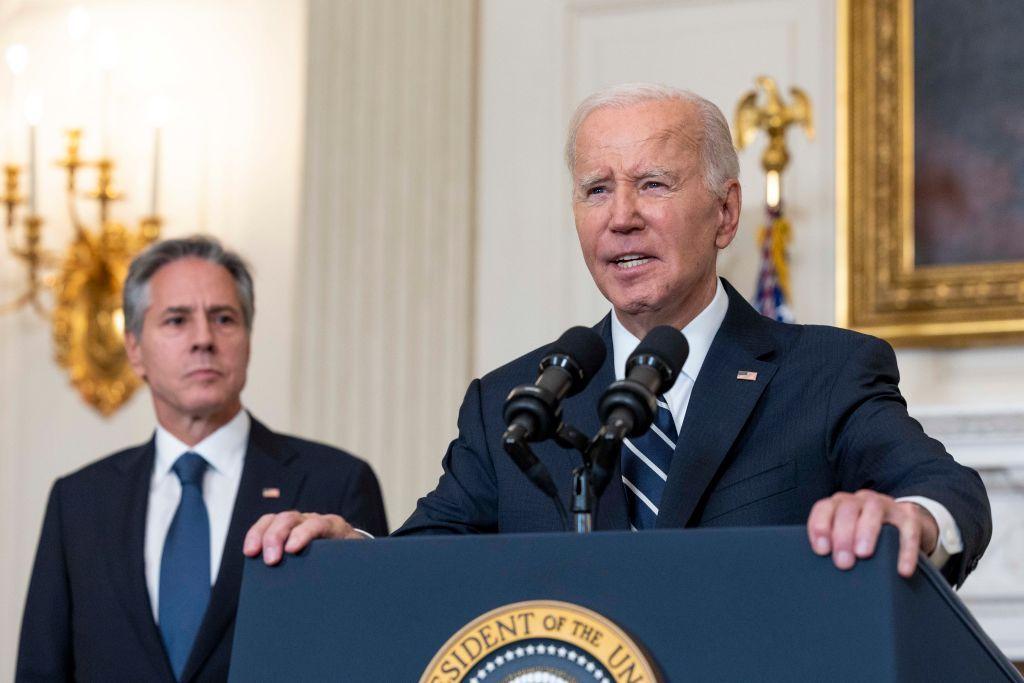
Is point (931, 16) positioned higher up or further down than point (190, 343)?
higher up

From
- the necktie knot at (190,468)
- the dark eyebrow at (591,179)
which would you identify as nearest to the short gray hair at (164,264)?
the necktie knot at (190,468)

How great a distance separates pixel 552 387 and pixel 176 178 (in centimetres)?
506

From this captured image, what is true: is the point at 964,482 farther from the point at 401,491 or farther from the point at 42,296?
the point at 42,296

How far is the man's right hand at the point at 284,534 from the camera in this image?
2.08m

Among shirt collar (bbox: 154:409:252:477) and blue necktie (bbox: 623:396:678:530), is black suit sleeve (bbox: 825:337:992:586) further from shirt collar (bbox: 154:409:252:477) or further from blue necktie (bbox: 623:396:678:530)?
shirt collar (bbox: 154:409:252:477)

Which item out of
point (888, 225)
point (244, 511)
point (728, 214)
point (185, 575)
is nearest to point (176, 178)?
point (888, 225)

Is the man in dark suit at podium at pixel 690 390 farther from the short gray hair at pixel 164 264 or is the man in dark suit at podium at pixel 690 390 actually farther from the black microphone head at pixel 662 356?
the short gray hair at pixel 164 264

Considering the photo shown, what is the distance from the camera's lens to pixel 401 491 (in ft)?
20.1

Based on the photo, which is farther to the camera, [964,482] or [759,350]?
[759,350]

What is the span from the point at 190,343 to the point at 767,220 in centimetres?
225

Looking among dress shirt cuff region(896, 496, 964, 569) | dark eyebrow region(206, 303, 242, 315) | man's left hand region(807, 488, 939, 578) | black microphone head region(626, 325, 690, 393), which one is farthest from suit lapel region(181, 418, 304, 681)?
man's left hand region(807, 488, 939, 578)

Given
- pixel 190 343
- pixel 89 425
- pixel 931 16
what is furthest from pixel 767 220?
pixel 89 425

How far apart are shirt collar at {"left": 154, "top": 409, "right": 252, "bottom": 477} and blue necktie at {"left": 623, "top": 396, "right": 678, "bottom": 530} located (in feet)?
5.61

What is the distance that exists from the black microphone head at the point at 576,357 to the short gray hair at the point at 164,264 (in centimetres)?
221
